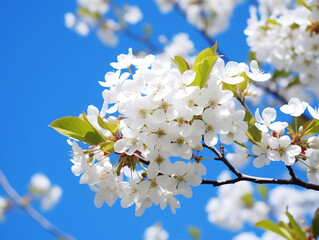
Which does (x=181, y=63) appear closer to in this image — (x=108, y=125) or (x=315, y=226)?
(x=108, y=125)

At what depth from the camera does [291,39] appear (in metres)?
3.08

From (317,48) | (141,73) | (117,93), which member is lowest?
(117,93)

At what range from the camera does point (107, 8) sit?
24.0 feet

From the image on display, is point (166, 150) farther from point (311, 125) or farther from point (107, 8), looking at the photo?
point (107, 8)

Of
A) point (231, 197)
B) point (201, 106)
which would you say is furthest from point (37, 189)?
point (201, 106)

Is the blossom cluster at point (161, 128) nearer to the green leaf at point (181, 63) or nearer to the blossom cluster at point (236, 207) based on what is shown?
the green leaf at point (181, 63)

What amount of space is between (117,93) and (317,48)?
2272 millimetres

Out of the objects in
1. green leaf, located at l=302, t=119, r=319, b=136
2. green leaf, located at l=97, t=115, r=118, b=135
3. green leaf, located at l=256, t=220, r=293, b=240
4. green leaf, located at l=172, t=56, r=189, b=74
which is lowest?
green leaf, located at l=97, t=115, r=118, b=135

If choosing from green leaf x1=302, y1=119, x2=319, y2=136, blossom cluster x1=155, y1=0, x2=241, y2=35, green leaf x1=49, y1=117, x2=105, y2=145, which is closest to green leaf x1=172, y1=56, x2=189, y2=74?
green leaf x1=49, y1=117, x2=105, y2=145

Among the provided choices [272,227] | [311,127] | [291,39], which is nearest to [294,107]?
[311,127]

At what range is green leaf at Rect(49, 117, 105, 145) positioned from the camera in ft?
4.85

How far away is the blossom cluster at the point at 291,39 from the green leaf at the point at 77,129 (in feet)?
7.01

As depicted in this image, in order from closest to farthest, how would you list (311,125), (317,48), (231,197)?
(311,125)
(317,48)
(231,197)

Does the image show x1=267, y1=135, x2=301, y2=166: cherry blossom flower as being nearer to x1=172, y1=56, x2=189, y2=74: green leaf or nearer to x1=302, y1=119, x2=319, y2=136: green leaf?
x1=302, y1=119, x2=319, y2=136: green leaf
